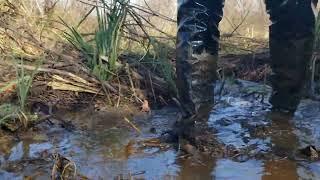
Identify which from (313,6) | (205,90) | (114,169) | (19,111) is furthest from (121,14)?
(114,169)

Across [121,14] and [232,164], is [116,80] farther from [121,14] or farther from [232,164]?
[232,164]

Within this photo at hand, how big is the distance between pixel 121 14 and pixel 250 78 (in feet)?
4.10

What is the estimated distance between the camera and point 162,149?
Result: 2.20 m

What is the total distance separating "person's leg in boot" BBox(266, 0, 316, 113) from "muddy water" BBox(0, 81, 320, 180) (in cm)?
14

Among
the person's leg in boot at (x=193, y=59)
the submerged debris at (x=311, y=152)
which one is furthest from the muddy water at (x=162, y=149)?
the person's leg in boot at (x=193, y=59)

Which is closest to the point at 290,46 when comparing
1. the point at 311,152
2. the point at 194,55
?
the point at 194,55

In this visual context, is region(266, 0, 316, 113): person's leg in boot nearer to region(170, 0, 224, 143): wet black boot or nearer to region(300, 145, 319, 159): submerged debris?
region(170, 0, 224, 143): wet black boot

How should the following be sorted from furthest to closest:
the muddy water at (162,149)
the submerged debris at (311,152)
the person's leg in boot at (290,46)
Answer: the person's leg in boot at (290,46) → the submerged debris at (311,152) → the muddy water at (162,149)

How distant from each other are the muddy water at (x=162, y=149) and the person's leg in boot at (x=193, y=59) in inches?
6.1

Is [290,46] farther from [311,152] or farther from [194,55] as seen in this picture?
[311,152]

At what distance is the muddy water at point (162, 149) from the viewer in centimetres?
192

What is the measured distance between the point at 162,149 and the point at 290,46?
34.3 inches

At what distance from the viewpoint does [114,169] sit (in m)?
1.94

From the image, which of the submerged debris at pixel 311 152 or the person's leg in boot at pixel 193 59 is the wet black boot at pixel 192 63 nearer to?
the person's leg in boot at pixel 193 59
